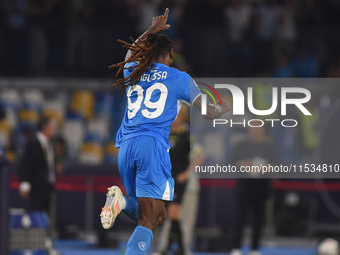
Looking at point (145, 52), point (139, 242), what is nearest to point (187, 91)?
point (145, 52)

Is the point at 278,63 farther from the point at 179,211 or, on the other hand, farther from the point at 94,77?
the point at 179,211

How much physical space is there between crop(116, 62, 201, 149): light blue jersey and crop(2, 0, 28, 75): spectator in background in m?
9.29

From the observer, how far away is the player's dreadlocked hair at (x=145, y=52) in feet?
18.0

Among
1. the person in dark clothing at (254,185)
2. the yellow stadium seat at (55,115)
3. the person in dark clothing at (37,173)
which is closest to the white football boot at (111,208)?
the person in dark clothing at (254,185)

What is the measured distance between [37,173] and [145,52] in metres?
5.51

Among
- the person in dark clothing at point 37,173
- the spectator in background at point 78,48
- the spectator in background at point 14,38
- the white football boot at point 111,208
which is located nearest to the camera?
the white football boot at point 111,208

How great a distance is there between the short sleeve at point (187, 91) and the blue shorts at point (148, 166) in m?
0.44

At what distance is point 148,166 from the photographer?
17.4ft

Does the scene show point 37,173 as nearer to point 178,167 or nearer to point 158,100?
point 178,167

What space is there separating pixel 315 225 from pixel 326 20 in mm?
6243

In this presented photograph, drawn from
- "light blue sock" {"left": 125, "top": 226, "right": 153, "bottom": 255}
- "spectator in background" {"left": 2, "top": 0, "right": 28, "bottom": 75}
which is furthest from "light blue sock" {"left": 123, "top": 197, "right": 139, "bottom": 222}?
"spectator in background" {"left": 2, "top": 0, "right": 28, "bottom": 75}

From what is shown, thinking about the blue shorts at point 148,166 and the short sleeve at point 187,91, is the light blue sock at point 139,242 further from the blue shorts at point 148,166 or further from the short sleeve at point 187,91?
the short sleeve at point 187,91

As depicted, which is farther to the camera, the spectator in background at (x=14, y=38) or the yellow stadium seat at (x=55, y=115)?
the spectator in background at (x=14, y=38)

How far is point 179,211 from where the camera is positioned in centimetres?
936
